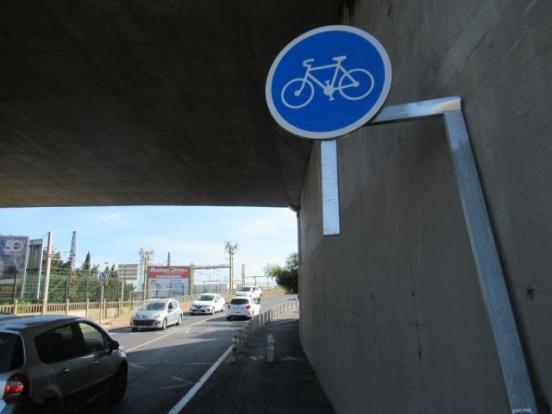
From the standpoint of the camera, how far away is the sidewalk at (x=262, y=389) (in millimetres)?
7855

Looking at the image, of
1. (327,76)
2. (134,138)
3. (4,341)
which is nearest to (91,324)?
(4,341)

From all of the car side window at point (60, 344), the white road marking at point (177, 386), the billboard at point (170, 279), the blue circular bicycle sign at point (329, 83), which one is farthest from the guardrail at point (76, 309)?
the blue circular bicycle sign at point (329, 83)

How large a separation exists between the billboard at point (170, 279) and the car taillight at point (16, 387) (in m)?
56.2

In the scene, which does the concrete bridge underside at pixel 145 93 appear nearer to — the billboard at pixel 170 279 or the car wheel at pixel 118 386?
the car wheel at pixel 118 386

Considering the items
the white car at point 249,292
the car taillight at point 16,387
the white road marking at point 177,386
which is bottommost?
the white road marking at point 177,386

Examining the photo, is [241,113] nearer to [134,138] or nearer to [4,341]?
[134,138]

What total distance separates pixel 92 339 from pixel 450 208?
6.99m

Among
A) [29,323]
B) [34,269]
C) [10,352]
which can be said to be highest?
[34,269]

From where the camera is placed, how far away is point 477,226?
6.66 ft

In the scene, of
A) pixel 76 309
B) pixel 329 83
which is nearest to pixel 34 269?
pixel 76 309

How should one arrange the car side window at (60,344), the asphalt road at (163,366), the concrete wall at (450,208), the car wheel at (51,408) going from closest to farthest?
the concrete wall at (450,208) < the car wheel at (51,408) < the car side window at (60,344) < the asphalt road at (163,366)

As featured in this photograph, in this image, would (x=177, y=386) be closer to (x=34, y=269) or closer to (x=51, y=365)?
(x=51, y=365)

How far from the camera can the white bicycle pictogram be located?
2.54 metres

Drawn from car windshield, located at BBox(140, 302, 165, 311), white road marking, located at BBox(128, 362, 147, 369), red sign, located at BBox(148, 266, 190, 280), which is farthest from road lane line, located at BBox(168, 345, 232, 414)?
red sign, located at BBox(148, 266, 190, 280)
